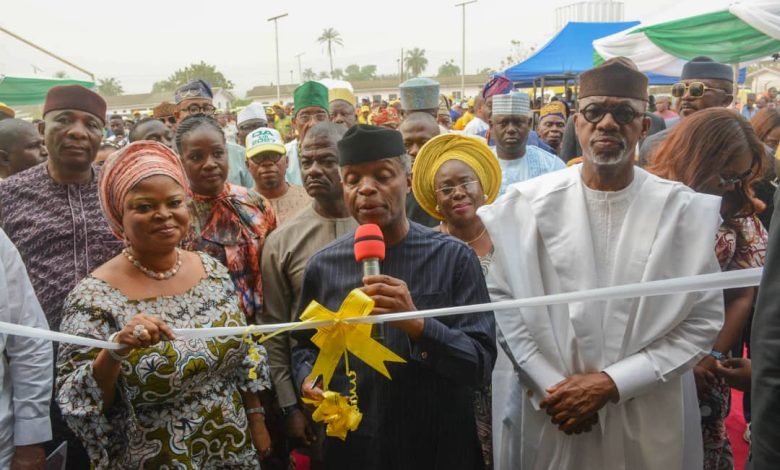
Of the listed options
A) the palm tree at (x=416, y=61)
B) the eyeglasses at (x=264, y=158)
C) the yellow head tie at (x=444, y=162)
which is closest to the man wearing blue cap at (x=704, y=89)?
the yellow head tie at (x=444, y=162)

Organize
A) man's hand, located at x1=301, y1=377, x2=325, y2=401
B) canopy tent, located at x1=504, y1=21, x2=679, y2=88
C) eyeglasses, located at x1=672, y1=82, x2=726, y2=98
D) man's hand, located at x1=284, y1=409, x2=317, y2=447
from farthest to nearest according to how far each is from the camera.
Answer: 1. canopy tent, located at x1=504, y1=21, x2=679, y2=88
2. eyeglasses, located at x1=672, y1=82, x2=726, y2=98
3. man's hand, located at x1=284, y1=409, x2=317, y2=447
4. man's hand, located at x1=301, y1=377, x2=325, y2=401

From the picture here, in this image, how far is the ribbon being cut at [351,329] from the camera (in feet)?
6.95

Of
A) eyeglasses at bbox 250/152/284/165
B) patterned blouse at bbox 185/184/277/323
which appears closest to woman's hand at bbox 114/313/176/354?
patterned blouse at bbox 185/184/277/323

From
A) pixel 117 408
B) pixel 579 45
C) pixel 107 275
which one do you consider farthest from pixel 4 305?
pixel 579 45

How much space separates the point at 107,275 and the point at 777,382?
230 centimetres

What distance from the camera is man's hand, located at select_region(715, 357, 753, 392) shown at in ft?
9.21

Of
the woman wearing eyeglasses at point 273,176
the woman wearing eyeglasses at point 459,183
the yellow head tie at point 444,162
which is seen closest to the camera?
the woman wearing eyeglasses at point 459,183

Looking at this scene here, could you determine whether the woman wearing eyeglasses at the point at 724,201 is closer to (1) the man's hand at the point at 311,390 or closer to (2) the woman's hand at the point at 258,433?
(1) the man's hand at the point at 311,390

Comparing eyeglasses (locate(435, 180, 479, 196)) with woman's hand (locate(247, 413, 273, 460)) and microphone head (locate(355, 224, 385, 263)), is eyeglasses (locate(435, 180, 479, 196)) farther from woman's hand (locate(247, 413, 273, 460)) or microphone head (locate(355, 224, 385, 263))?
woman's hand (locate(247, 413, 273, 460))

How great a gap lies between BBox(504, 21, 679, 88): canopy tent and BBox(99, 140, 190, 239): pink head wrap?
14.7 meters

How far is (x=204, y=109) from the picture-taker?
21.5 ft

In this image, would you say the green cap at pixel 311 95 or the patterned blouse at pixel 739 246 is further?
the green cap at pixel 311 95

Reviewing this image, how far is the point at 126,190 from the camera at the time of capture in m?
2.49

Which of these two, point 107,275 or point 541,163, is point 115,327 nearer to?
point 107,275
